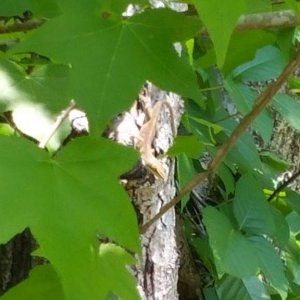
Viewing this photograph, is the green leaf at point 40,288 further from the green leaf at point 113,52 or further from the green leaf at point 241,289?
the green leaf at point 241,289

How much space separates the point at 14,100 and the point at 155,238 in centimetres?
32

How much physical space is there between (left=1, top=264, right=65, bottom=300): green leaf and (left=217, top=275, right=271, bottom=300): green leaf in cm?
72

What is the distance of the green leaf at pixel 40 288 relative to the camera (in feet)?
1.99

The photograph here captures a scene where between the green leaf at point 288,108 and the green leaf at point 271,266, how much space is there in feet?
0.63

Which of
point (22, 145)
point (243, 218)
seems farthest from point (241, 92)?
point (22, 145)

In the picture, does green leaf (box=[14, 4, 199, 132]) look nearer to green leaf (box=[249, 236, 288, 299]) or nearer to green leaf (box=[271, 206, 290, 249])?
green leaf (box=[249, 236, 288, 299])

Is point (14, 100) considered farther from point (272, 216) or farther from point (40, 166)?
point (272, 216)

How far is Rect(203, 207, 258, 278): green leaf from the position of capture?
1011 mm

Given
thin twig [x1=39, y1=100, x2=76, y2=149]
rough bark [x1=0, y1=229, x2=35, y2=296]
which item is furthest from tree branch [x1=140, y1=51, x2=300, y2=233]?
rough bark [x1=0, y1=229, x2=35, y2=296]

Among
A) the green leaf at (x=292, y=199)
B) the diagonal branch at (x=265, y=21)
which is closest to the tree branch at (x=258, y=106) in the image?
the diagonal branch at (x=265, y=21)

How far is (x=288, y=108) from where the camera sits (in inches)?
43.7

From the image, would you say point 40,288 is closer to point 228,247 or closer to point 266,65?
point 228,247

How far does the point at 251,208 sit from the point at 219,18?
80cm

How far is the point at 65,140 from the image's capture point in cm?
76
